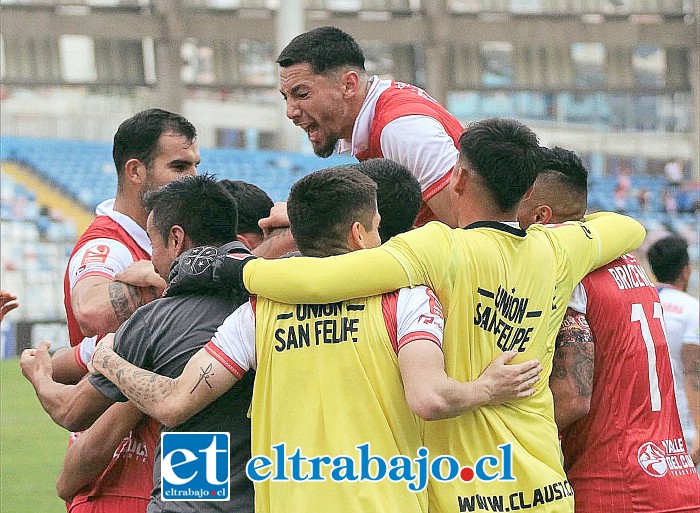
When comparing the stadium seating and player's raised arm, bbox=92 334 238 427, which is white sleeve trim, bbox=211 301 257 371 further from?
the stadium seating

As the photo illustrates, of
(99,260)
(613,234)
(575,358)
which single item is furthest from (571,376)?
(99,260)

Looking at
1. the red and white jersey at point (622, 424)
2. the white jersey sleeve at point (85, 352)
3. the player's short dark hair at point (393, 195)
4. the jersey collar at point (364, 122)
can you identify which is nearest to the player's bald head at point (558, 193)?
the red and white jersey at point (622, 424)

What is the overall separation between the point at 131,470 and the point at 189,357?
2.41 ft

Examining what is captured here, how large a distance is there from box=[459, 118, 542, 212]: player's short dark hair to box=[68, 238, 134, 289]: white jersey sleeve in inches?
55.7

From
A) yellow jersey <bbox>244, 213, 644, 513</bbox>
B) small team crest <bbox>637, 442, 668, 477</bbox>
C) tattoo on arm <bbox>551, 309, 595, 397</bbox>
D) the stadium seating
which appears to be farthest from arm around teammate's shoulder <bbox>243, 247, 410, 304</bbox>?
the stadium seating

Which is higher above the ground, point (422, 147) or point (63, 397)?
point (422, 147)

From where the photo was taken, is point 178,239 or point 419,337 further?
point 178,239

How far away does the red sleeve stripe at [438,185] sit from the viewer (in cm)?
343

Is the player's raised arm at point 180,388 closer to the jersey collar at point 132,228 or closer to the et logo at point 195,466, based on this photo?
the et logo at point 195,466

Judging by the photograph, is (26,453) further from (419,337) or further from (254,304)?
(419,337)

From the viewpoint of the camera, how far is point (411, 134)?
3465 millimetres

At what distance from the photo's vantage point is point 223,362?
8.75 feet

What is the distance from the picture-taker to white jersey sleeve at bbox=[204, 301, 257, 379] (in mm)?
2670

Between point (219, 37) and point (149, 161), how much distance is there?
22711 mm
